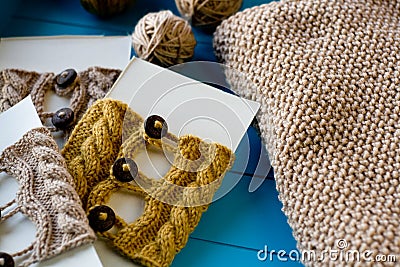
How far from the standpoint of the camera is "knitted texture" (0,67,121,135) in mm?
962

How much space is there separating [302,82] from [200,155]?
0.21 m

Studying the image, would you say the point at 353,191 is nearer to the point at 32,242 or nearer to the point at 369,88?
the point at 369,88

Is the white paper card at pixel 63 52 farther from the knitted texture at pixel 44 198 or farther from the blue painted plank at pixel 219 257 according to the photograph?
the blue painted plank at pixel 219 257

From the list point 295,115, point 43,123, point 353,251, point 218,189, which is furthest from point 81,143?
point 353,251

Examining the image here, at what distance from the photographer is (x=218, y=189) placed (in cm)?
93

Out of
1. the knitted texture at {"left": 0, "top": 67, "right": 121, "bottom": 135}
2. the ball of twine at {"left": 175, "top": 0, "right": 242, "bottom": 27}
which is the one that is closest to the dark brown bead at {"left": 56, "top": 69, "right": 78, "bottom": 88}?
the knitted texture at {"left": 0, "top": 67, "right": 121, "bottom": 135}

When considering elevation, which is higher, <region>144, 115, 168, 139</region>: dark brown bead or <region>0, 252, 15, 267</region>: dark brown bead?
<region>144, 115, 168, 139</region>: dark brown bead

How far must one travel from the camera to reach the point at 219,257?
2.89ft

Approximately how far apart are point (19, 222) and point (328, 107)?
517mm

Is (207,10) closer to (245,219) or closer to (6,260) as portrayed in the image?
(245,219)

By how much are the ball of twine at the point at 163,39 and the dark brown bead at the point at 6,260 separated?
18.8 inches

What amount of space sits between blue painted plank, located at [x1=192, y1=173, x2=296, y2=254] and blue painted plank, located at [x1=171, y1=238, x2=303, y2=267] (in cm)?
1

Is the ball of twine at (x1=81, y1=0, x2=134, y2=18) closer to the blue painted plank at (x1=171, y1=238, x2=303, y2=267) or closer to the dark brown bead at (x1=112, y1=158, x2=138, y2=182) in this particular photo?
the dark brown bead at (x1=112, y1=158, x2=138, y2=182)

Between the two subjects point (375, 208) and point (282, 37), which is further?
point (282, 37)
